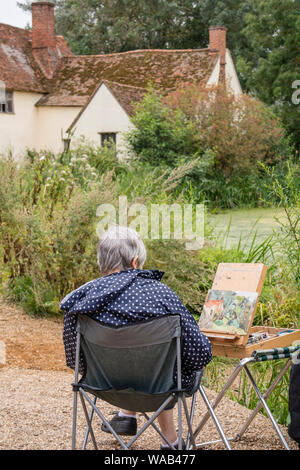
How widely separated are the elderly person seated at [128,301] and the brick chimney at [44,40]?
29.5 metres

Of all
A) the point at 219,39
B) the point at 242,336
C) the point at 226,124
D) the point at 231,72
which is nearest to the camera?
the point at 242,336

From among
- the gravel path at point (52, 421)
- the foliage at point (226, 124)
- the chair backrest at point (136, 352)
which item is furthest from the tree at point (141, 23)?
the chair backrest at point (136, 352)

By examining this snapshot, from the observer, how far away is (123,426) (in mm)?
4027

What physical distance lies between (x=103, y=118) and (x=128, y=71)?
521 centimetres

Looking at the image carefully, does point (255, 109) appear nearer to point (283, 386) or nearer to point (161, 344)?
point (283, 386)

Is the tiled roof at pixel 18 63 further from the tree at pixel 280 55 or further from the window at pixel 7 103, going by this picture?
the tree at pixel 280 55

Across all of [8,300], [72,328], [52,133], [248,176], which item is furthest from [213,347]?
[52,133]

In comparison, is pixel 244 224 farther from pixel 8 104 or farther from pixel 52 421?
pixel 8 104

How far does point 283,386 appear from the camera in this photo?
5445mm

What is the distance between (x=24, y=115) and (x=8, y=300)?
23790 mm

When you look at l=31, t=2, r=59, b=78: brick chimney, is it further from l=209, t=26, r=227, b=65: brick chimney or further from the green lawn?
the green lawn

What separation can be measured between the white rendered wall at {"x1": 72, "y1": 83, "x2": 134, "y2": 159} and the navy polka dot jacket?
22.4m

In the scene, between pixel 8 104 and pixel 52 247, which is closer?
pixel 52 247

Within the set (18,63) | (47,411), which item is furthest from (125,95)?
(47,411)
